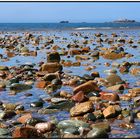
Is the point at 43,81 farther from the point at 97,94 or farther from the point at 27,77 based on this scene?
the point at 97,94

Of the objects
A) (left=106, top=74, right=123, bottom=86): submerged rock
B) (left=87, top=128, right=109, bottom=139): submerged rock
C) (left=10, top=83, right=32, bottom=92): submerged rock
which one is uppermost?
(left=87, top=128, right=109, bottom=139): submerged rock

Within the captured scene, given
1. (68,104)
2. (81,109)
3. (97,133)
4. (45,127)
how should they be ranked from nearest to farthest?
(97,133)
(45,127)
(81,109)
(68,104)

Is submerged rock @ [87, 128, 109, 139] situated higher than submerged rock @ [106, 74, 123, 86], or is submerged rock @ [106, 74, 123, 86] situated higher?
submerged rock @ [87, 128, 109, 139]

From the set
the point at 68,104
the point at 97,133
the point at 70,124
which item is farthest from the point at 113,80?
the point at 97,133

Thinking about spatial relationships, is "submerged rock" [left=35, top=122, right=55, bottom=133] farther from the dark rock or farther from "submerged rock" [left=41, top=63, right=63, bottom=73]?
"submerged rock" [left=41, top=63, right=63, bottom=73]

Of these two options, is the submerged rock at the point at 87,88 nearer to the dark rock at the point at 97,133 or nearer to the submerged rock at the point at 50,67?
the dark rock at the point at 97,133

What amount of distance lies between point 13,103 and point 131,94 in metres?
3.61

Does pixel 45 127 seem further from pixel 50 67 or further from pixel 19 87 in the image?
pixel 50 67

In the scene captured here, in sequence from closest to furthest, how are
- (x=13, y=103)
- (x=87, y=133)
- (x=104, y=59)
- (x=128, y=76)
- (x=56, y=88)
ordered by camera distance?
(x=87, y=133), (x=13, y=103), (x=56, y=88), (x=128, y=76), (x=104, y=59)

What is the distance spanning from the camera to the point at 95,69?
20.5m

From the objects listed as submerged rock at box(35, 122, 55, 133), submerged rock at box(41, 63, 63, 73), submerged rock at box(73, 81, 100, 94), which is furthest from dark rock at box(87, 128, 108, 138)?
submerged rock at box(41, 63, 63, 73)

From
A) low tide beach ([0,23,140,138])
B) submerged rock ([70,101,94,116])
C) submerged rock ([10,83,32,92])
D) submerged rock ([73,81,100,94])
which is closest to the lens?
low tide beach ([0,23,140,138])

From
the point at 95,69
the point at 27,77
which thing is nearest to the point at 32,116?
the point at 27,77

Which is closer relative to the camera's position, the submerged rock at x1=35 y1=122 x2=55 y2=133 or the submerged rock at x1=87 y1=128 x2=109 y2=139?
the submerged rock at x1=87 y1=128 x2=109 y2=139
